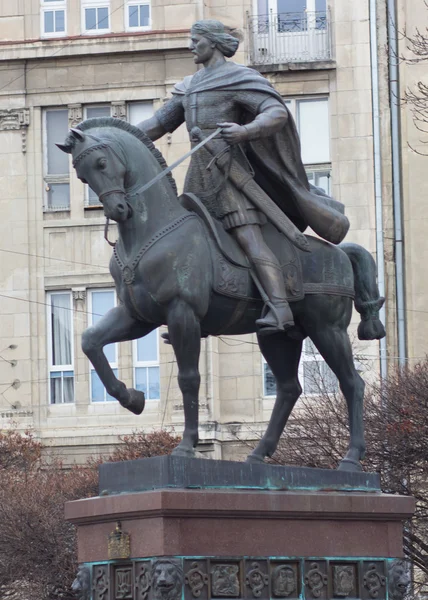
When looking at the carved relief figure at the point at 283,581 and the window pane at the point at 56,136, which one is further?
the window pane at the point at 56,136

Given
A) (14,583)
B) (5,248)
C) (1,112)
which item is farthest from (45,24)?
(14,583)

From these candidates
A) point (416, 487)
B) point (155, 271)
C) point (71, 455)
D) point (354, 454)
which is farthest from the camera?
point (71, 455)

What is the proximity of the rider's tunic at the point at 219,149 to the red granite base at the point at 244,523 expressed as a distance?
7.85 ft

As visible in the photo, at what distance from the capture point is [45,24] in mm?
44938

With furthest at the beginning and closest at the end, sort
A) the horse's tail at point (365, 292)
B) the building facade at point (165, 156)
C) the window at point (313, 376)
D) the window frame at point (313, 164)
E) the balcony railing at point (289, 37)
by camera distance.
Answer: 1. the balcony railing at point (289, 37)
2. the window frame at point (313, 164)
3. the building facade at point (165, 156)
4. the window at point (313, 376)
5. the horse's tail at point (365, 292)

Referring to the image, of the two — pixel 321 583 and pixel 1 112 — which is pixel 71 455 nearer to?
pixel 1 112

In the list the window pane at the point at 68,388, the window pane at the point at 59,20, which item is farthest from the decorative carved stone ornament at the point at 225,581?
A: the window pane at the point at 59,20

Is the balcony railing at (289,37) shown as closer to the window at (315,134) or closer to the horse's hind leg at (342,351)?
the window at (315,134)

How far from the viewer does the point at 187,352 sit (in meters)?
15.8

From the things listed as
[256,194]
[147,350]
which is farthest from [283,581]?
[147,350]

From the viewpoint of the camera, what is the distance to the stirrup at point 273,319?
52.3ft

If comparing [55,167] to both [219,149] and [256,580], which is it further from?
[256,580]

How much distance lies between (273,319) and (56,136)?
29.1 meters

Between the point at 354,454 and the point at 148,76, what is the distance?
2816 centimetres
